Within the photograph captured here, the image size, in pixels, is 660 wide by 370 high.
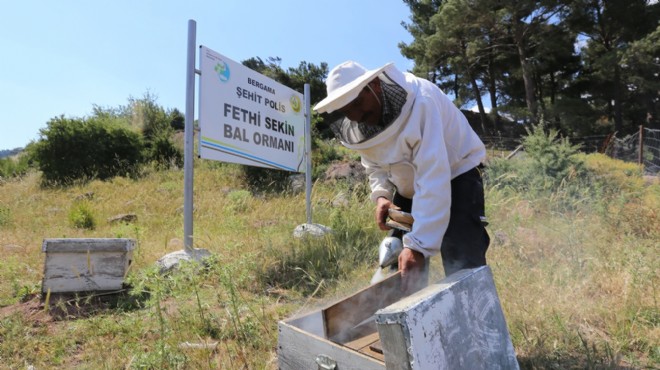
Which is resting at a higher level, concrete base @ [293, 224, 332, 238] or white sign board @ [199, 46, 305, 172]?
white sign board @ [199, 46, 305, 172]

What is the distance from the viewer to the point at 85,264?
3303 millimetres

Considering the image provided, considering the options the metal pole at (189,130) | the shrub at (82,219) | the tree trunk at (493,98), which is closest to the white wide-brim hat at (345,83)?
the metal pole at (189,130)

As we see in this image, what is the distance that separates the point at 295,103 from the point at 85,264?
319 cm

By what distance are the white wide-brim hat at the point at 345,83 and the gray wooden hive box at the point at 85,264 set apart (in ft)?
7.89

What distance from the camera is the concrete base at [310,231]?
14.6ft

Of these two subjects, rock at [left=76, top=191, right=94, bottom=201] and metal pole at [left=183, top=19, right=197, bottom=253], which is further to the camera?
rock at [left=76, top=191, right=94, bottom=201]

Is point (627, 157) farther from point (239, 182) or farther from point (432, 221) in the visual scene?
point (432, 221)

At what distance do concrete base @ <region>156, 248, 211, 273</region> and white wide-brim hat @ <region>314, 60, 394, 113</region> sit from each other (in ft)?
7.72

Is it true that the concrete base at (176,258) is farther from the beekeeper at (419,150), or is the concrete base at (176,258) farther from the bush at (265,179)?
the bush at (265,179)

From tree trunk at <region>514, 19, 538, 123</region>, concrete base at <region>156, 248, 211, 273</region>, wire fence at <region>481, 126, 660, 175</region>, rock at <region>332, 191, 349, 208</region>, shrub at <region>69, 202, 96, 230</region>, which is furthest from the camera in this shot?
tree trunk at <region>514, 19, 538, 123</region>

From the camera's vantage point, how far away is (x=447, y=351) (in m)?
1.12

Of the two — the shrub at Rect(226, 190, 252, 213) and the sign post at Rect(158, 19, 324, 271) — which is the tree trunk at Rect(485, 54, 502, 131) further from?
the sign post at Rect(158, 19, 324, 271)

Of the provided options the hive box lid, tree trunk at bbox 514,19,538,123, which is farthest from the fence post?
the hive box lid

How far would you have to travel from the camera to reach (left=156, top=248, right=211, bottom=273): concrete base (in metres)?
3.62
